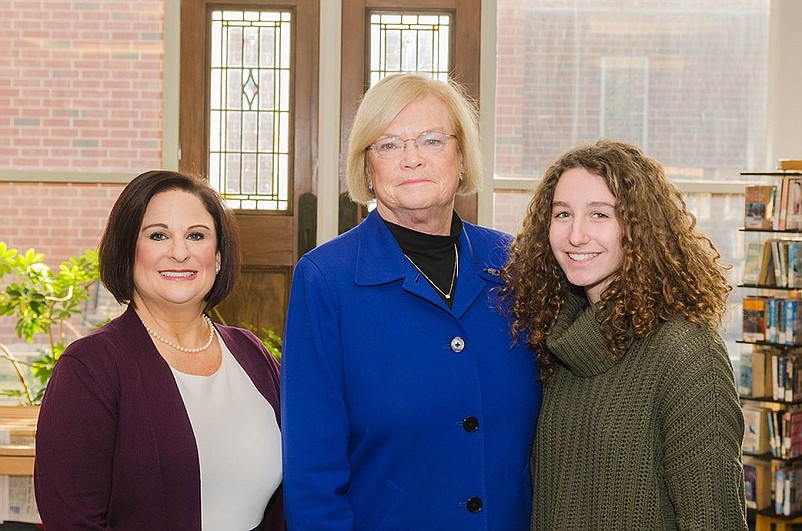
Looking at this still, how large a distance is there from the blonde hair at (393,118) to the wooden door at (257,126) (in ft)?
9.21

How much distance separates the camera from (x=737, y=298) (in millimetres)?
5285

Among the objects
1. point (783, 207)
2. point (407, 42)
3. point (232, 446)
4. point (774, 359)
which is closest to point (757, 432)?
point (774, 359)

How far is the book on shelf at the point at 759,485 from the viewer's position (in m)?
4.71

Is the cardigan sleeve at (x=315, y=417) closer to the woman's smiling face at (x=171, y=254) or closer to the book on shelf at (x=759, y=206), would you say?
the woman's smiling face at (x=171, y=254)

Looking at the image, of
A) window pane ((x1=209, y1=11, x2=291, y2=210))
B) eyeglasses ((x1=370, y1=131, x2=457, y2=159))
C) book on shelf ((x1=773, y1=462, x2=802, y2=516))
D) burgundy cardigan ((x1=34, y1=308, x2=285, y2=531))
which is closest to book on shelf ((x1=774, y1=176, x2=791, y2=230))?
book on shelf ((x1=773, y1=462, x2=802, y2=516))

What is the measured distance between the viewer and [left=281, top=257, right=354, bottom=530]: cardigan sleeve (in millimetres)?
1915

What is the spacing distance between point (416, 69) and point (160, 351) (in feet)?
10.5

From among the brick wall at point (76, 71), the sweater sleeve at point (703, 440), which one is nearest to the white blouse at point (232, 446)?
the sweater sleeve at point (703, 440)

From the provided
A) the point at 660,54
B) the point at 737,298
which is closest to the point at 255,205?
the point at 660,54

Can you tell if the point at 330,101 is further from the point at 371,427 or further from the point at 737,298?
the point at 371,427

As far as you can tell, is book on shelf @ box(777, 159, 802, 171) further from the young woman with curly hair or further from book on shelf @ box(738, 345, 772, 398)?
the young woman with curly hair

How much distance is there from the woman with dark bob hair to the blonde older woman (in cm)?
19

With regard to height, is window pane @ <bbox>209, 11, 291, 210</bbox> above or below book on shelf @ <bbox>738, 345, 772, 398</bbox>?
above

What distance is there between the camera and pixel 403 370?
1.95 m
